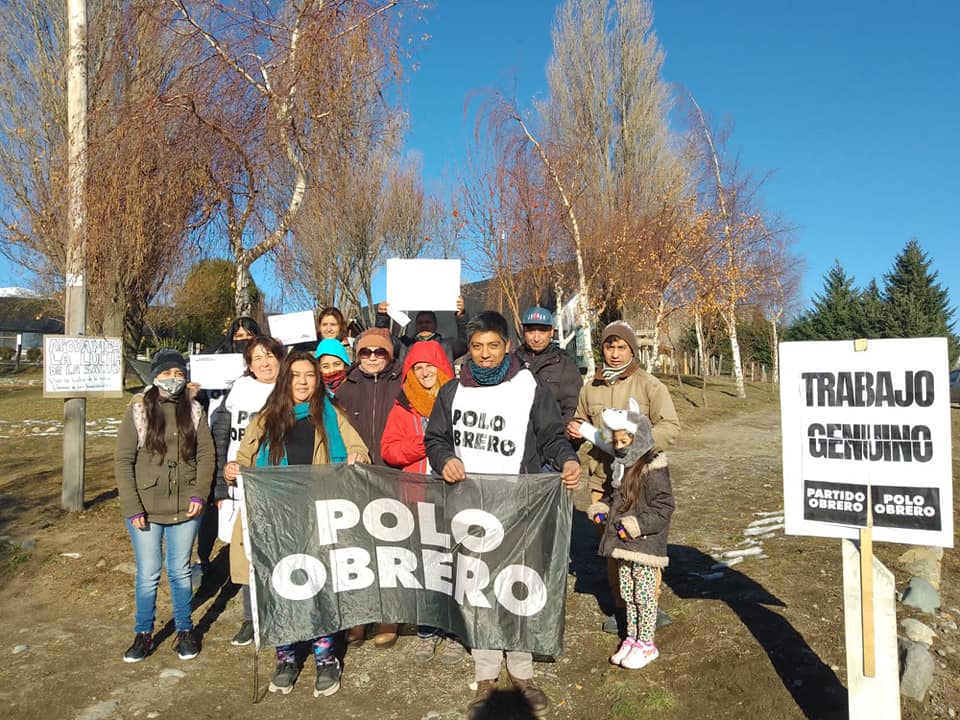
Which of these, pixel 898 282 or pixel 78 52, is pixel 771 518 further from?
pixel 898 282

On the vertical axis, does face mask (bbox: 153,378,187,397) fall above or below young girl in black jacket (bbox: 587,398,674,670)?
above

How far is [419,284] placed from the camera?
736 centimetres

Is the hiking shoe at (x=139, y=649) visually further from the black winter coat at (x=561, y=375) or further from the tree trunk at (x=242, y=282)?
the tree trunk at (x=242, y=282)

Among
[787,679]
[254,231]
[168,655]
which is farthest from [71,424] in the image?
[787,679]

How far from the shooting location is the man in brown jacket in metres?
4.50

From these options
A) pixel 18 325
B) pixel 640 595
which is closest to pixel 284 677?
pixel 640 595

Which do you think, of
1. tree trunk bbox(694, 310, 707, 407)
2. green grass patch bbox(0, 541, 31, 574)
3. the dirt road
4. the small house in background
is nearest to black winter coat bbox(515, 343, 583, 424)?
the dirt road

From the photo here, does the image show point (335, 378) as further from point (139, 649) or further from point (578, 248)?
point (578, 248)

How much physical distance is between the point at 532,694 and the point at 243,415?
259 centimetres

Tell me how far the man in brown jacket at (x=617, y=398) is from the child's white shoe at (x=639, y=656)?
0.50m

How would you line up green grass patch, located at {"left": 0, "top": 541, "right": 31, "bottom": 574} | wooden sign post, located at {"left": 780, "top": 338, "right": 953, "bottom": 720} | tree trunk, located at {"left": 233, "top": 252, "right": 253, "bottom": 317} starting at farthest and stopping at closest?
tree trunk, located at {"left": 233, "top": 252, "right": 253, "bottom": 317} < green grass patch, located at {"left": 0, "top": 541, "right": 31, "bottom": 574} < wooden sign post, located at {"left": 780, "top": 338, "right": 953, "bottom": 720}

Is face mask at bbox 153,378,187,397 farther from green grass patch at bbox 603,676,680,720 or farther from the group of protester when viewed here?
green grass patch at bbox 603,676,680,720

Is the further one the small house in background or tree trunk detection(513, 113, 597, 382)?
the small house in background

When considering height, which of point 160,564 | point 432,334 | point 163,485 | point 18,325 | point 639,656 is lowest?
point 639,656
